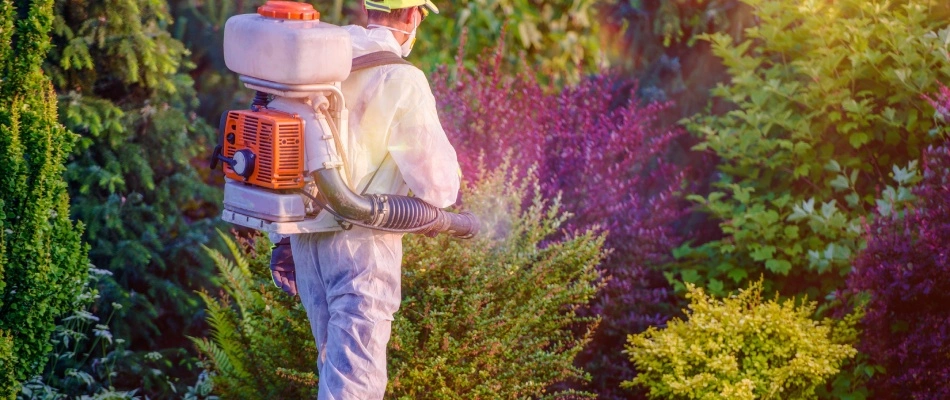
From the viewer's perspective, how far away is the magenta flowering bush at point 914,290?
4.34m

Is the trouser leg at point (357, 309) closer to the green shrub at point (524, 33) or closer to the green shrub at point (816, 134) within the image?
the green shrub at point (816, 134)

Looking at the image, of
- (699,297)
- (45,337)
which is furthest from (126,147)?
(699,297)

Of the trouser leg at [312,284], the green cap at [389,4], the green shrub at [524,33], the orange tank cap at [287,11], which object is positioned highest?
the green cap at [389,4]

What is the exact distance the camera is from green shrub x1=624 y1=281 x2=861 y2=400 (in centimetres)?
450

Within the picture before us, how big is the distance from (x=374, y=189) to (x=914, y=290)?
2187mm

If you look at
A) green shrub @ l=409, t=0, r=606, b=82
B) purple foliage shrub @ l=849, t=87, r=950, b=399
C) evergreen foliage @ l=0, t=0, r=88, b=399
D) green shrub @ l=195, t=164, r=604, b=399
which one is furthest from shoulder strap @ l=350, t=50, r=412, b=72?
green shrub @ l=409, t=0, r=606, b=82

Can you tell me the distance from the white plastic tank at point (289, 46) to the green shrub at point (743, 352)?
6.52 feet

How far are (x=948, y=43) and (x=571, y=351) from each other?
2.18 metres

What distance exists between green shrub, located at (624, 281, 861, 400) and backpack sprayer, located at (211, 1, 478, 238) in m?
1.59

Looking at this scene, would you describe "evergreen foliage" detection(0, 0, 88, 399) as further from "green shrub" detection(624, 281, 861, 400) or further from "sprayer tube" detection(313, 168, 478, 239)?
"green shrub" detection(624, 281, 861, 400)

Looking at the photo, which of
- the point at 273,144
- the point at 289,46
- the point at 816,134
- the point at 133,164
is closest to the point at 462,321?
the point at 273,144

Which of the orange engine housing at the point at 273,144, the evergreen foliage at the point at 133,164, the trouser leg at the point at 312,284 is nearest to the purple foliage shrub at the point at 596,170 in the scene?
the evergreen foliage at the point at 133,164

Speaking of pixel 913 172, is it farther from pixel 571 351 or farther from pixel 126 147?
pixel 126 147

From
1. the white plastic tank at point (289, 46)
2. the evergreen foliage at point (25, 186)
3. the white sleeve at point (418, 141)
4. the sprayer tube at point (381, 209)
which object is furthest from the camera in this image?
the evergreen foliage at point (25, 186)
